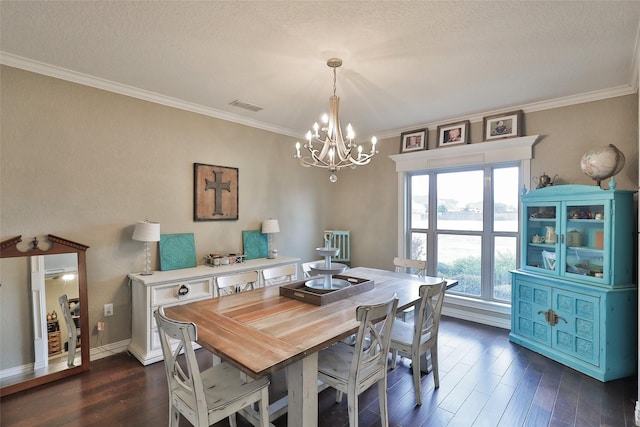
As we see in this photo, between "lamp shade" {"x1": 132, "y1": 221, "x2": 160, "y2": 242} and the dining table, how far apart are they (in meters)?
1.16

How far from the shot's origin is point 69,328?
8.94 ft

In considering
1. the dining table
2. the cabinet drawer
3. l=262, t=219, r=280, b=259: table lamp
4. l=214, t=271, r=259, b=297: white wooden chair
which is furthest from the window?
the cabinet drawer

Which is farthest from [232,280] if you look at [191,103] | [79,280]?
[191,103]

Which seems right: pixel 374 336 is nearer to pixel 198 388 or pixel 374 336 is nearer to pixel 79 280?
pixel 198 388

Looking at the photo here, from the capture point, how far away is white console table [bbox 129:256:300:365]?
2.91 m

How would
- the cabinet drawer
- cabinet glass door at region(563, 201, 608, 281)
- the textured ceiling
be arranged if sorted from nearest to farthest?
the textured ceiling < cabinet glass door at region(563, 201, 608, 281) < the cabinet drawer

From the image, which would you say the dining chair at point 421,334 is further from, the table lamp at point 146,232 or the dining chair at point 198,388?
the table lamp at point 146,232

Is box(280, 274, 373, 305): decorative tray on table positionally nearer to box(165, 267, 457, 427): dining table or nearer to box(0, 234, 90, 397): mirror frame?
box(165, 267, 457, 427): dining table

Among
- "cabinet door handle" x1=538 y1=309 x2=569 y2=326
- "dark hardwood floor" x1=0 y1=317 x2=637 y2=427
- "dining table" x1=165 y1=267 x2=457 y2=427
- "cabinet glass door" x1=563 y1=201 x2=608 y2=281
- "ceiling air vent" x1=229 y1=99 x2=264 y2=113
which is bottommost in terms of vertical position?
"dark hardwood floor" x1=0 y1=317 x2=637 y2=427

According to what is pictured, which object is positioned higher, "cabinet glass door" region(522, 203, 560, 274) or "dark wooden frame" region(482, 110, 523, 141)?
"dark wooden frame" region(482, 110, 523, 141)

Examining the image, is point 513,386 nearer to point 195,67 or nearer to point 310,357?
point 310,357

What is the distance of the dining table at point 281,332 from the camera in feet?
4.94

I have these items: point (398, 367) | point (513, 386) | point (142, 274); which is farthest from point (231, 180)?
point (513, 386)

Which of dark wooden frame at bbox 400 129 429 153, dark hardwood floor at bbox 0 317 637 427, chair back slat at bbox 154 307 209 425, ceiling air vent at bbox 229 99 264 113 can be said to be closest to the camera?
chair back slat at bbox 154 307 209 425
